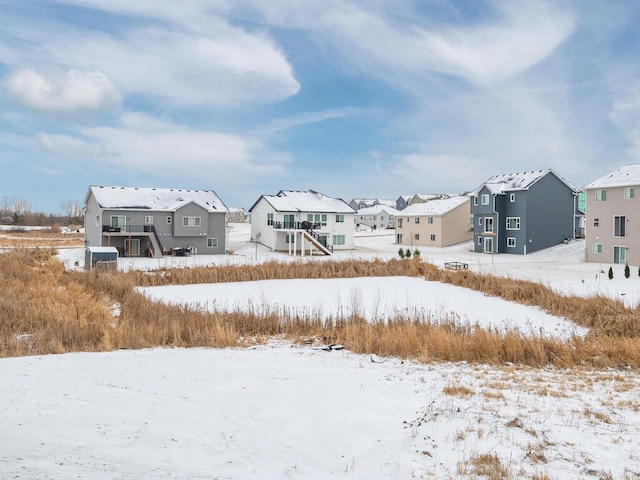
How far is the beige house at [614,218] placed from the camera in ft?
116

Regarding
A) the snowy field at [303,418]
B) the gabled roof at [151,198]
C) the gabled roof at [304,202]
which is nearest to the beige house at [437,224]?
the gabled roof at [304,202]

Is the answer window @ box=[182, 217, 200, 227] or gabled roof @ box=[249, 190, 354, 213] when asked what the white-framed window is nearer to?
gabled roof @ box=[249, 190, 354, 213]

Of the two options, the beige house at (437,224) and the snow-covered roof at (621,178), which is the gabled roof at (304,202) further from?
the snow-covered roof at (621,178)

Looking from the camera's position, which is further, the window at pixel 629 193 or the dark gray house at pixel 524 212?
the dark gray house at pixel 524 212

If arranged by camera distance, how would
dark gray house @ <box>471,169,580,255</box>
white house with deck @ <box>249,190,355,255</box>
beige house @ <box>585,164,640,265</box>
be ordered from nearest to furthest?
beige house @ <box>585,164,640,265</box>
dark gray house @ <box>471,169,580,255</box>
white house with deck @ <box>249,190,355,255</box>

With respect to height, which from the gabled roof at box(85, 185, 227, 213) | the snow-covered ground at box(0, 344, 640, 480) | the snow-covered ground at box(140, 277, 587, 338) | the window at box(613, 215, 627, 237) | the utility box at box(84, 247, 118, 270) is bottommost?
the snow-covered ground at box(140, 277, 587, 338)

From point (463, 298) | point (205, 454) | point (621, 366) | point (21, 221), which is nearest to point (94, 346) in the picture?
point (205, 454)

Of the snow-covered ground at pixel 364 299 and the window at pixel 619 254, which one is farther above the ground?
the window at pixel 619 254

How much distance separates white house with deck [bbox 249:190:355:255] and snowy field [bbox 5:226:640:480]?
3725cm

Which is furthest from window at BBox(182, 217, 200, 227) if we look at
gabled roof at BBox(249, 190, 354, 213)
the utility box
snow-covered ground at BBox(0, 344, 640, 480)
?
snow-covered ground at BBox(0, 344, 640, 480)

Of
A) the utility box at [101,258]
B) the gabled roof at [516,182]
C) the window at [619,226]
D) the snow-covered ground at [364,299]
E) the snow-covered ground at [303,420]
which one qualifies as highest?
the gabled roof at [516,182]

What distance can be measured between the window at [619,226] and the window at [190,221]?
3463 cm

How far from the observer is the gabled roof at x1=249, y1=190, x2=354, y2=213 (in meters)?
49.2

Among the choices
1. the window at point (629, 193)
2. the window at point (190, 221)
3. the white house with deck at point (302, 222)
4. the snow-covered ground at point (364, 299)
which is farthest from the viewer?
the white house with deck at point (302, 222)
